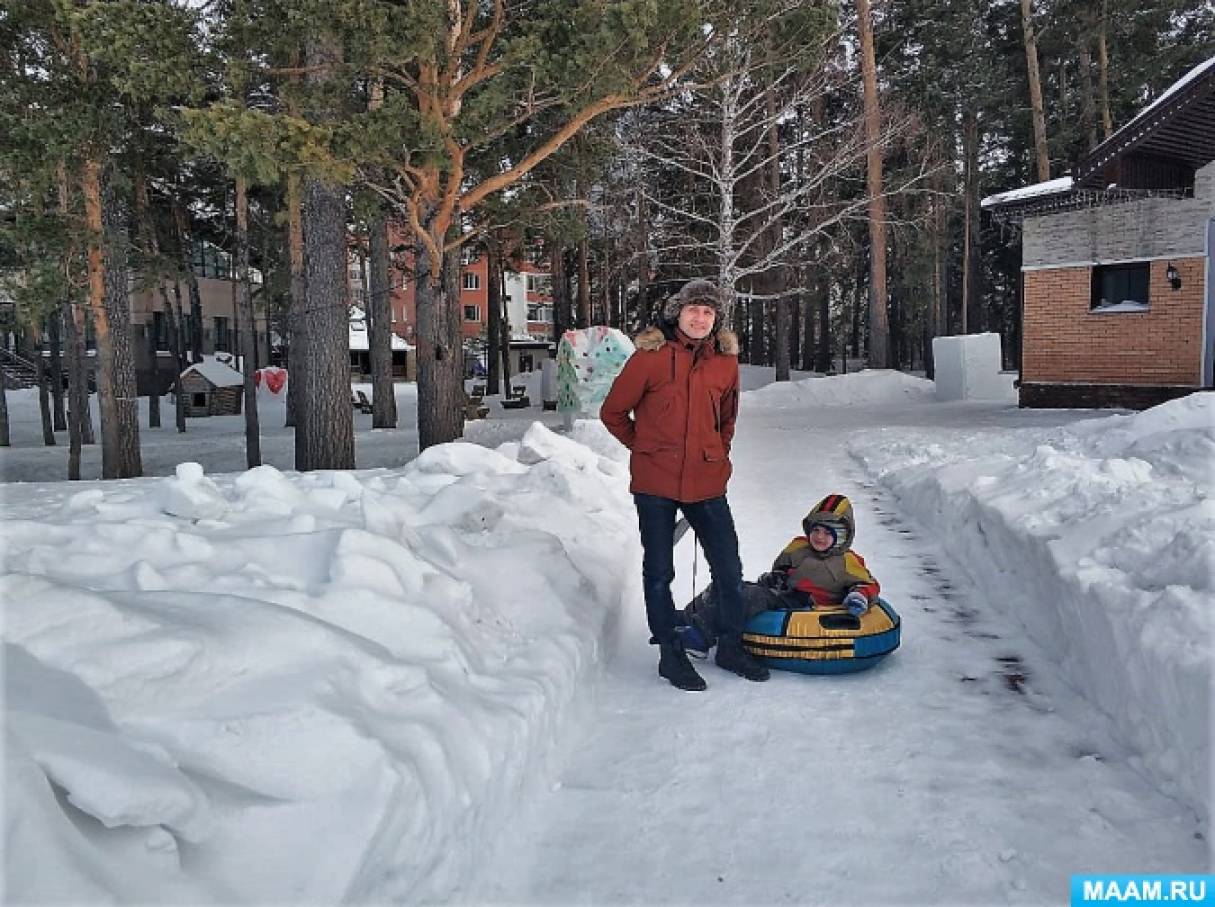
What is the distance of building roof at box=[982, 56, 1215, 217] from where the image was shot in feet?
41.0

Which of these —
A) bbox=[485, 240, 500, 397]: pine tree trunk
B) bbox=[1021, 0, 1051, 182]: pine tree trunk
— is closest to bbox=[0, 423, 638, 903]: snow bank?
bbox=[485, 240, 500, 397]: pine tree trunk

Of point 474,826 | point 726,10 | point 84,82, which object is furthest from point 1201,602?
point 84,82

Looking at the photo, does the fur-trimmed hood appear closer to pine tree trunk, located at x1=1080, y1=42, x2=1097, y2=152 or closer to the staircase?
pine tree trunk, located at x1=1080, y1=42, x2=1097, y2=152

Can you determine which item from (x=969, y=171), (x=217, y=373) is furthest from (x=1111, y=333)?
(x=217, y=373)

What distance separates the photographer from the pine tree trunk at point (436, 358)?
36.8 feet

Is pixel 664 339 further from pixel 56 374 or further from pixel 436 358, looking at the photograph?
pixel 56 374

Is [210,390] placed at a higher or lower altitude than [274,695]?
higher

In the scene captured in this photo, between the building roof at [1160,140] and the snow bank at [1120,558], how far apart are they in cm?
564

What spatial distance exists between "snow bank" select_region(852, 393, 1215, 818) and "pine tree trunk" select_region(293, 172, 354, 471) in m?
7.66

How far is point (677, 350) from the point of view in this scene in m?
4.44

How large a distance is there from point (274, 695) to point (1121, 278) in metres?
19.2

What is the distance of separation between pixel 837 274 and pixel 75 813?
126ft

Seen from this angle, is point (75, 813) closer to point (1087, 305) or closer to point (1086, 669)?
point (1086, 669)

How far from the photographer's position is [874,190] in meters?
25.1
